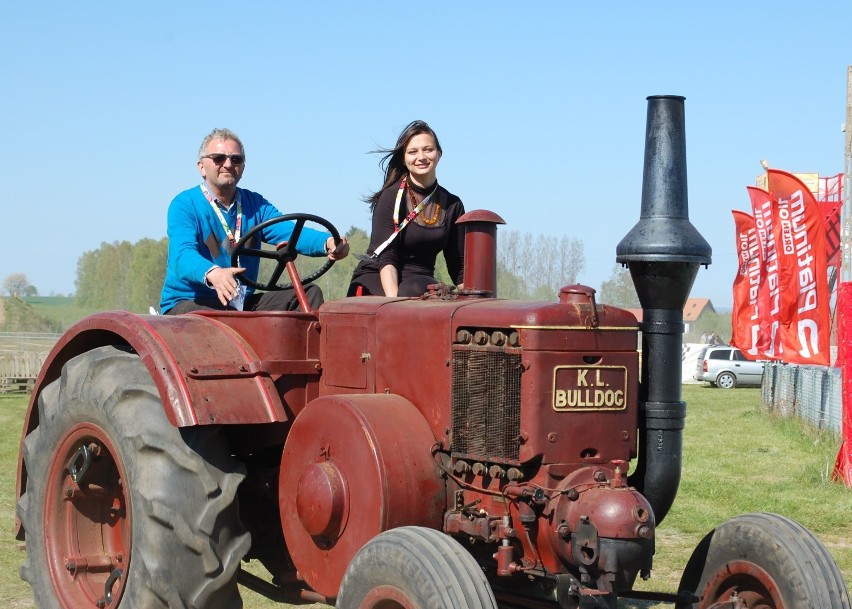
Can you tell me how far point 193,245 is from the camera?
530 centimetres

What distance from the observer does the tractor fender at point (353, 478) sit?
3.92m

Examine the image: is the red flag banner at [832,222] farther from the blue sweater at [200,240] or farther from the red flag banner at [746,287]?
the blue sweater at [200,240]

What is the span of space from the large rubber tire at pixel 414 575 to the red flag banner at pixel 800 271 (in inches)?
455

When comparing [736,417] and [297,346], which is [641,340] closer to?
[297,346]

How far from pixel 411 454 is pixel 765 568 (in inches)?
51.3

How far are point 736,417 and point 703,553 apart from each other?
17.9m

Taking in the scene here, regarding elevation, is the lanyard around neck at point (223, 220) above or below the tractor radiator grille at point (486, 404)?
above

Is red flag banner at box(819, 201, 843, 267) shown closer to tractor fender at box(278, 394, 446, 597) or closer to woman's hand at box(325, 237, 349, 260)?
woman's hand at box(325, 237, 349, 260)

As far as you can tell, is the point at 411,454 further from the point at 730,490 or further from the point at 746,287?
the point at 746,287

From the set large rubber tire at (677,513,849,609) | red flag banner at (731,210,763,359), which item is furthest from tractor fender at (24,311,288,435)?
red flag banner at (731,210,763,359)

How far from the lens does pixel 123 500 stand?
481cm

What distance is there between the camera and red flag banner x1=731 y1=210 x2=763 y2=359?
18281 mm

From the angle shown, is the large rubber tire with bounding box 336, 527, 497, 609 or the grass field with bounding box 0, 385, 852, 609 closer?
the large rubber tire with bounding box 336, 527, 497, 609

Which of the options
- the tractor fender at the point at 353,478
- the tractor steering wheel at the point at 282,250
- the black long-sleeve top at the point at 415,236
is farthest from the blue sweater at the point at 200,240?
the tractor fender at the point at 353,478
